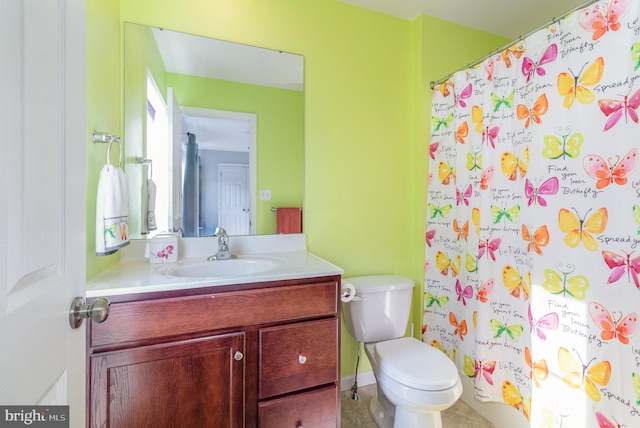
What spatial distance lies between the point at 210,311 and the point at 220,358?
0.60 ft

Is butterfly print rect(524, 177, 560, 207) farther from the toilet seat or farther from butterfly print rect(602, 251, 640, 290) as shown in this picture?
the toilet seat

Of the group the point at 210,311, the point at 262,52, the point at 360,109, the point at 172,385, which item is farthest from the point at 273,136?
the point at 172,385

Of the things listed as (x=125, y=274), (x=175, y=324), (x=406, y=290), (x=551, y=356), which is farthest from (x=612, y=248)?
(x=125, y=274)

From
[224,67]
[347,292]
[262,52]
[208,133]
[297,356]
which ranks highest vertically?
[262,52]

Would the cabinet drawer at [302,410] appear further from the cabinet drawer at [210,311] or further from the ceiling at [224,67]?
the ceiling at [224,67]

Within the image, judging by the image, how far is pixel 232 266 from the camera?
4.68 ft

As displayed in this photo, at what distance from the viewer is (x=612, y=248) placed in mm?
1022

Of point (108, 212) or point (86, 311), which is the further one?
point (108, 212)

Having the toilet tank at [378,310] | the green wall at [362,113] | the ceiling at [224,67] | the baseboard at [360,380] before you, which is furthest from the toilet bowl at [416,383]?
the ceiling at [224,67]

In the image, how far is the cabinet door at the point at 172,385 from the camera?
3.02 ft

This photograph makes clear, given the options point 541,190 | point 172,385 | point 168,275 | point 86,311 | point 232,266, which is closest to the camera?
point 86,311

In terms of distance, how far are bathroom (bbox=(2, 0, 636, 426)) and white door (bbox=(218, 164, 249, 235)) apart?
359 millimetres

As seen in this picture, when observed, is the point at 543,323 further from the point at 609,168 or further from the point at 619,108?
the point at 619,108

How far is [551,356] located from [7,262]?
68.5 inches
